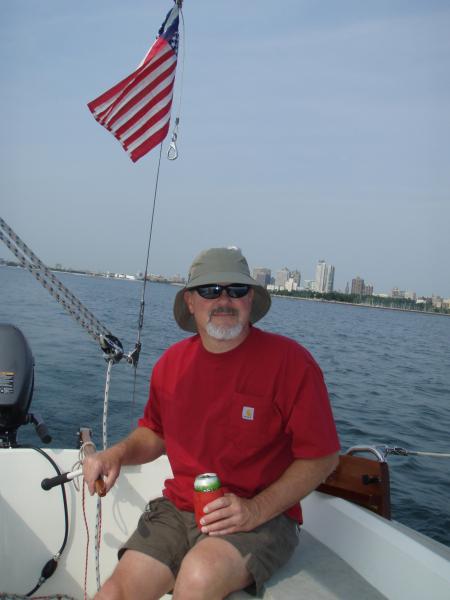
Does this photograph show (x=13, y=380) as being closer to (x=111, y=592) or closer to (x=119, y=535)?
(x=119, y=535)

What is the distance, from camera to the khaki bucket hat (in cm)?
227

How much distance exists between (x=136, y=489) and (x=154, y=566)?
2.73ft

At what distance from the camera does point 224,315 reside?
90.1 inches

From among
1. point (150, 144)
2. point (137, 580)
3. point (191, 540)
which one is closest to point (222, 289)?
point (191, 540)

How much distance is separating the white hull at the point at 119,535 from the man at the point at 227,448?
308mm

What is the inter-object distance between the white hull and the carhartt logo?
1.96ft

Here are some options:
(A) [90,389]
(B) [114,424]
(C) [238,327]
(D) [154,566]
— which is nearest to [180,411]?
(C) [238,327]

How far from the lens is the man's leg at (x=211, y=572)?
1827mm

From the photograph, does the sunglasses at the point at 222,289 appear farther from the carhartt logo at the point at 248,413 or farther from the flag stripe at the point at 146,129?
the flag stripe at the point at 146,129

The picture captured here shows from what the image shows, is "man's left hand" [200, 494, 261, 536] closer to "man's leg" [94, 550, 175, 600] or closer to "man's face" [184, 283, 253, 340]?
"man's leg" [94, 550, 175, 600]

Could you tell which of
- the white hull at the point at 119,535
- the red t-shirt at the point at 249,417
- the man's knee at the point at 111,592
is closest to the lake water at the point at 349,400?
the white hull at the point at 119,535

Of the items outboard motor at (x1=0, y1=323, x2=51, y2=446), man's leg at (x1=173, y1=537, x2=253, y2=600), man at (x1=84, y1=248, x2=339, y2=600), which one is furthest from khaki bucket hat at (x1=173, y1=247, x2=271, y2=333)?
outboard motor at (x1=0, y1=323, x2=51, y2=446)

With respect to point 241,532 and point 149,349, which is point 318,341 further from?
point 241,532

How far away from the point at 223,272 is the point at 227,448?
2.23 ft
